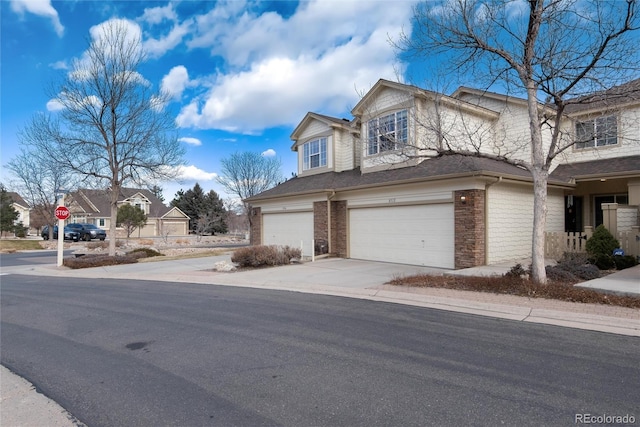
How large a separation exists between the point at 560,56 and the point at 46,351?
36.7 ft

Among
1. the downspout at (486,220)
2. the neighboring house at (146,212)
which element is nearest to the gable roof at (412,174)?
the downspout at (486,220)

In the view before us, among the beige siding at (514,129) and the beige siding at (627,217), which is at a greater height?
the beige siding at (514,129)

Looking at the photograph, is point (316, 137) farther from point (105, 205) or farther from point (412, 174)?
point (105, 205)

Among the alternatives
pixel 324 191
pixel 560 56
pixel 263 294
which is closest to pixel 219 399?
pixel 263 294

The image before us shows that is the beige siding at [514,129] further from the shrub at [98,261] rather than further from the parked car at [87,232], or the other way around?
the parked car at [87,232]

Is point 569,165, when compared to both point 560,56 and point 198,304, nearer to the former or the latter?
point 560,56

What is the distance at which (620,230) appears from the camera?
1255cm

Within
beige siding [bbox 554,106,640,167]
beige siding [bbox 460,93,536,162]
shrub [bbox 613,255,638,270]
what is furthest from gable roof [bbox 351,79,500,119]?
shrub [bbox 613,255,638,270]

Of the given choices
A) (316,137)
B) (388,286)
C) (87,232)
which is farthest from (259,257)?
(87,232)

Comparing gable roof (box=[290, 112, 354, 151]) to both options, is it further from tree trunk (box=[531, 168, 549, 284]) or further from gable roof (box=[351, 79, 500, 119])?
tree trunk (box=[531, 168, 549, 284])

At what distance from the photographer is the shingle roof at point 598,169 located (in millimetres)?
13516

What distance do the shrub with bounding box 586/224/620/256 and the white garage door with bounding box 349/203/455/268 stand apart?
13.1 feet

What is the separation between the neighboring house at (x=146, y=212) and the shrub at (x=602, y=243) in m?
46.5

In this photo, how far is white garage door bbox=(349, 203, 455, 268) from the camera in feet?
43.1
